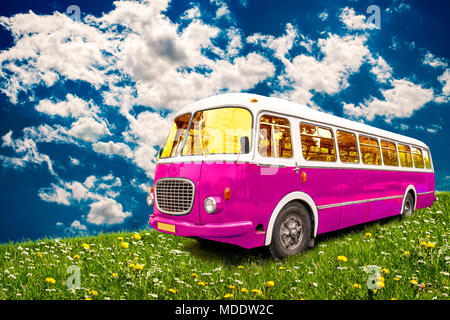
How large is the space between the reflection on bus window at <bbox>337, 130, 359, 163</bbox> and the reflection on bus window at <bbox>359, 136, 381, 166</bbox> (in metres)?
0.36

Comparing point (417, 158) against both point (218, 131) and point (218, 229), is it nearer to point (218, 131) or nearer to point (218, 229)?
point (218, 131)

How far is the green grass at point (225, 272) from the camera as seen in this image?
382 cm

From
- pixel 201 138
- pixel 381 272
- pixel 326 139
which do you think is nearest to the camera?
pixel 381 272

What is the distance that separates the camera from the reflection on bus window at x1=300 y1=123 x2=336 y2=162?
6195 millimetres

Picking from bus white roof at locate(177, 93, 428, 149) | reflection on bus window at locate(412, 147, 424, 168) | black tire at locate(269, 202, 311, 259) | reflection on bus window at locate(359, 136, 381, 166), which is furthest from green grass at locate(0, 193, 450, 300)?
reflection on bus window at locate(412, 147, 424, 168)

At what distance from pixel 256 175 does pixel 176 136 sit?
6.55 ft

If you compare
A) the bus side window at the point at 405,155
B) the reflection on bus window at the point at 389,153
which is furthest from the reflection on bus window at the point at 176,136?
the bus side window at the point at 405,155

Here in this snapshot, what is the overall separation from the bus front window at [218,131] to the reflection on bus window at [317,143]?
4.77 feet

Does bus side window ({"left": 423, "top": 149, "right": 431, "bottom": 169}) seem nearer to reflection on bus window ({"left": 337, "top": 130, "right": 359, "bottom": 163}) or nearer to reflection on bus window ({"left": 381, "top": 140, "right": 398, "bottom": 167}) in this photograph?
reflection on bus window ({"left": 381, "top": 140, "right": 398, "bottom": 167})

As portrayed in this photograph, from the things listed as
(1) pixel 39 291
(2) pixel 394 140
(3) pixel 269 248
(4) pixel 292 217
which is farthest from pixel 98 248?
(2) pixel 394 140

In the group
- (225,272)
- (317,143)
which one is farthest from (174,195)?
(317,143)
